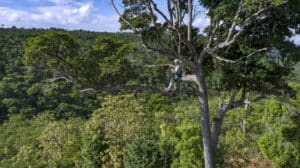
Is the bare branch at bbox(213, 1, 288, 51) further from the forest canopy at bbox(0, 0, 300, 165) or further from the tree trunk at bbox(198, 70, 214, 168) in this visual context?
the tree trunk at bbox(198, 70, 214, 168)

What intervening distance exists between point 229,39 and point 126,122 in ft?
42.8

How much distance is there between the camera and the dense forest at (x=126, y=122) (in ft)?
37.7

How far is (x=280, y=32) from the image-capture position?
35.1 feet

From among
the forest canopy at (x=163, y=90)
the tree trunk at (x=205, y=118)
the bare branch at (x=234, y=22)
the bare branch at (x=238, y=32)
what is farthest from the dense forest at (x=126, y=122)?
→ the bare branch at (x=234, y=22)

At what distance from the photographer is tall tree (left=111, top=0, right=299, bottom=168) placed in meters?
10.2

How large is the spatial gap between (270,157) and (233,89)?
1047 centimetres

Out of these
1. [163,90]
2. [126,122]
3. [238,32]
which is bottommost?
[126,122]

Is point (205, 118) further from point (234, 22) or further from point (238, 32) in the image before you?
point (234, 22)

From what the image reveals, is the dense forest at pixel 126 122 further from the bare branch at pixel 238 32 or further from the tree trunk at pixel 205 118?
the bare branch at pixel 238 32

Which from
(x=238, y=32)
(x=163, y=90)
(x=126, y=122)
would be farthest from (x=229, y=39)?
(x=126, y=122)

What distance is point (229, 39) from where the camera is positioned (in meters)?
10.7

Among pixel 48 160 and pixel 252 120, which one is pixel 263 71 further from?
pixel 48 160

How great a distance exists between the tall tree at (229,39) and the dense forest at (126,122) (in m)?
0.44

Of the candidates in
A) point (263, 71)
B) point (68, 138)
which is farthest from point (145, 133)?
point (263, 71)
